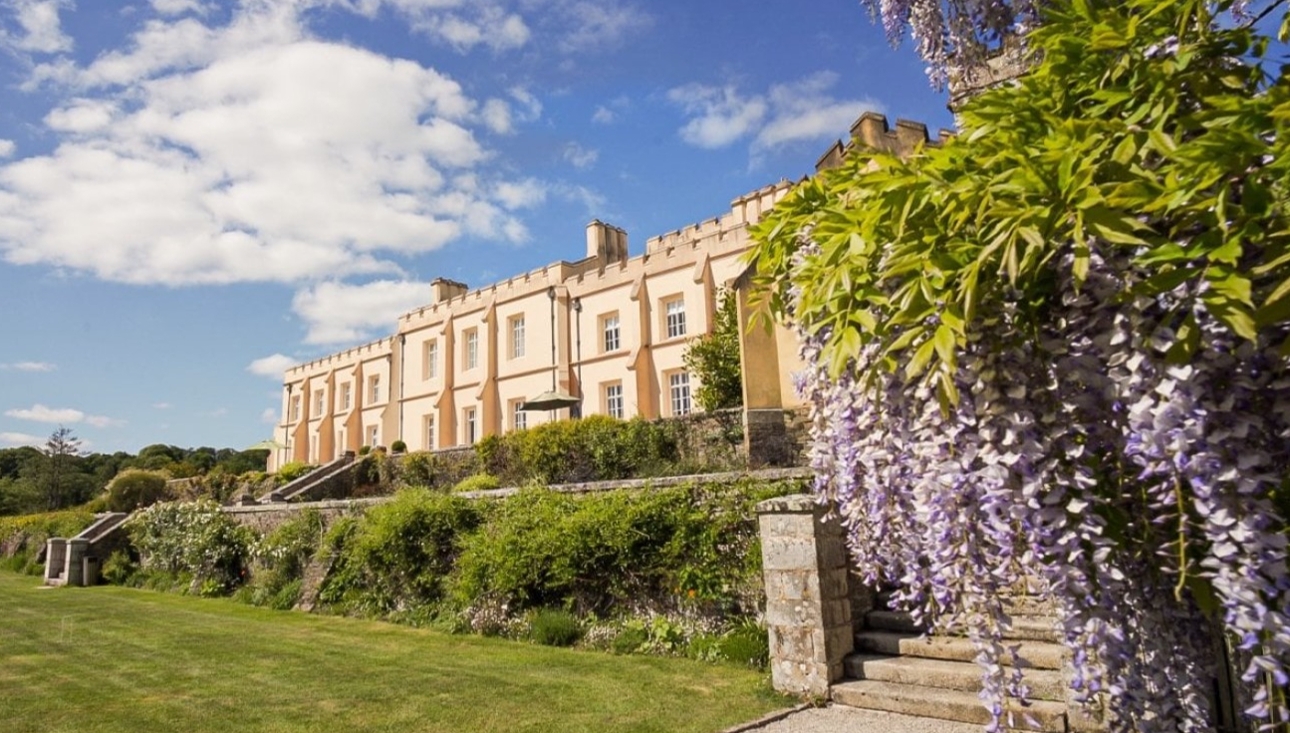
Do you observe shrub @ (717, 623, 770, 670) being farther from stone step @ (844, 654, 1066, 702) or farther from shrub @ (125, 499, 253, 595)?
shrub @ (125, 499, 253, 595)

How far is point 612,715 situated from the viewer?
5805 mm

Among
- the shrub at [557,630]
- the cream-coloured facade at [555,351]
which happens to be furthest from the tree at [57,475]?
the shrub at [557,630]

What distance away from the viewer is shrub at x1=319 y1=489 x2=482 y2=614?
1084 centimetres

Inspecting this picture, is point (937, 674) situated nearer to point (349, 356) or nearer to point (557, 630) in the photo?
point (557, 630)

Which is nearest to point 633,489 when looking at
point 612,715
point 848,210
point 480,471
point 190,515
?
point 612,715

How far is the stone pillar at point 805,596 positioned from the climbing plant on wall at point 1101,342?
4091 mm

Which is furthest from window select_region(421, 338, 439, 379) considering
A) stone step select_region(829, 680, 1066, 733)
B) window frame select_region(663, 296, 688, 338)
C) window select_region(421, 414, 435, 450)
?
stone step select_region(829, 680, 1066, 733)

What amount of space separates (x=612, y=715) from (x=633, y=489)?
3.72 m

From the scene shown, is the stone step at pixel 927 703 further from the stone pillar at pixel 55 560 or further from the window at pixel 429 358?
the window at pixel 429 358

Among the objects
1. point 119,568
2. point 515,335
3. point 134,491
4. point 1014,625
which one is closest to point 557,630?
point 1014,625

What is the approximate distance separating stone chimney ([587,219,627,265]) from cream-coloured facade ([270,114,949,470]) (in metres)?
0.06

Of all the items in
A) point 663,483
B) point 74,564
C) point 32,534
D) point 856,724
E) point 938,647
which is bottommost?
point 856,724

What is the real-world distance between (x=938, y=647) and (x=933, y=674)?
1.28ft

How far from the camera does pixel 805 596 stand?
627cm
